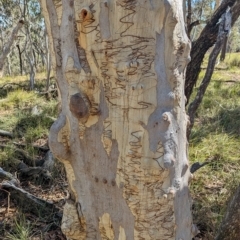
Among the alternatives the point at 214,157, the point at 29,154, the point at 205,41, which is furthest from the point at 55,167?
the point at 205,41

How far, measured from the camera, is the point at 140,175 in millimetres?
998

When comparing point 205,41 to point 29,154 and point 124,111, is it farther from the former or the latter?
point 29,154

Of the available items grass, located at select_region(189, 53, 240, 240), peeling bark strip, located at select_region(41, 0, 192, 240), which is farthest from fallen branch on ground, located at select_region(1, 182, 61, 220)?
peeling bark strip, located at select_region(41, 0, 192, 240)

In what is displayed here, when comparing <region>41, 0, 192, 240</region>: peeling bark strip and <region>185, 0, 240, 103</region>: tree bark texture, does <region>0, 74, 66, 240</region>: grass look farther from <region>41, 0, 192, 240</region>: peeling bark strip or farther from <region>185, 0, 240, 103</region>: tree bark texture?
<region>185, 0, 240, 103</region>: tree bark texture

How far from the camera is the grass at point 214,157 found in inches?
88.6

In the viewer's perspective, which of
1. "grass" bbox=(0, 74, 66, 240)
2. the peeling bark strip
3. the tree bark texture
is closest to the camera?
the peeling bark strip

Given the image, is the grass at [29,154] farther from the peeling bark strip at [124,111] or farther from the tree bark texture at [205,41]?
the tree bark texture at [205,41]

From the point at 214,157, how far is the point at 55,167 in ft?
5.03

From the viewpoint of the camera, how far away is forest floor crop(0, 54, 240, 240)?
218cm

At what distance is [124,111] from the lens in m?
0.96

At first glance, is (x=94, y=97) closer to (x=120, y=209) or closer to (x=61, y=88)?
(x=61, y=88)

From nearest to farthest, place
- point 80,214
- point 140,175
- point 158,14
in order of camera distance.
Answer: point 158,14 < point 140,175 < point 80,214

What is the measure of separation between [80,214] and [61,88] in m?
0.47

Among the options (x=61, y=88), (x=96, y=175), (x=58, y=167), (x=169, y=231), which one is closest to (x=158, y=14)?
(x=61, y=88)
